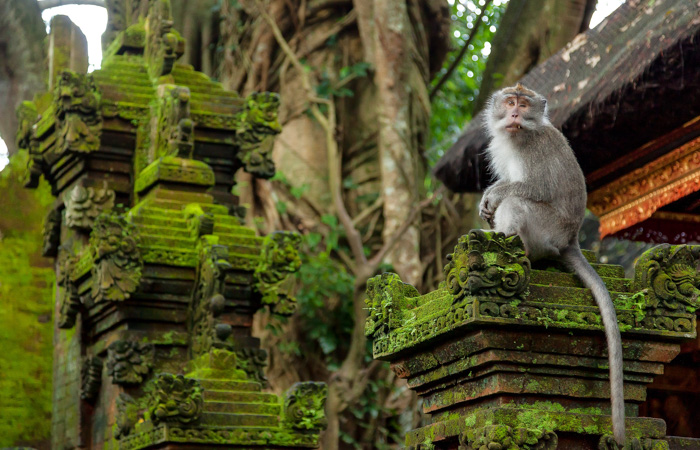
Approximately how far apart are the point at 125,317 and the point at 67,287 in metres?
0.87

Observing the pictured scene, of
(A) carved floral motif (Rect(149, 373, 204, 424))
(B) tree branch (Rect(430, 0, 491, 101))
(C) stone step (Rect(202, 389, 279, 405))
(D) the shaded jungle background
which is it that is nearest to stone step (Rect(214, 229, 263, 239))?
(C) stone step (Rect(202, 389, 279, 405))

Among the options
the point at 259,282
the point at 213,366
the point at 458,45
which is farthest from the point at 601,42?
the point at 458,45

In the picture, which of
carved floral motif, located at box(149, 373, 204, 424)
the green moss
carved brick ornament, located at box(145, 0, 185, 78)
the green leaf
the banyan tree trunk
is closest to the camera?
carved floral motif, located at box(149, 373, 204, 424)

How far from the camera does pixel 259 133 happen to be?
894 centimetres

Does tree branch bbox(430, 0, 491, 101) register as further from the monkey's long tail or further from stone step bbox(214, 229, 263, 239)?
the monkey's long tail

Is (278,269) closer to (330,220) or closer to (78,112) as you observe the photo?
(78,112)

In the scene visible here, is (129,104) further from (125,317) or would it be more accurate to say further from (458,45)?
(458,45)

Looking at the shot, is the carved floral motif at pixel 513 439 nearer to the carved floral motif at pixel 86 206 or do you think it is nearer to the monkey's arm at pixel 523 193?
the monkey's arm at pixel 523 193

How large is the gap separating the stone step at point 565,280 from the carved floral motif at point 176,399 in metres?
2.90

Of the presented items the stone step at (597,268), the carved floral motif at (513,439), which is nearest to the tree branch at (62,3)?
the stone step at (597,268)

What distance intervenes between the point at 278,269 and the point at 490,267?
384cm

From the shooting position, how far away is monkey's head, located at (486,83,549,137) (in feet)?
16.8

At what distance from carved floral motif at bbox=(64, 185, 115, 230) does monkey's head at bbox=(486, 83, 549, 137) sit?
463 centimetres

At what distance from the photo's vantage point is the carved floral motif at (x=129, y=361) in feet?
26.2
